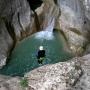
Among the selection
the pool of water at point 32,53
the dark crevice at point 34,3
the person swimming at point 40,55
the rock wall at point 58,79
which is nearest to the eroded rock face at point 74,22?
the pool of water at point 32,53

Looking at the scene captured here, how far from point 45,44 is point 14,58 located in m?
3.80

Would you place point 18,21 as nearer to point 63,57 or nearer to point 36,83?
point 63,57

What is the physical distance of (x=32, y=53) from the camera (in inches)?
720

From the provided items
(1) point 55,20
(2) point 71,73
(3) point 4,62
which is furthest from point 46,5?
(2) point 71,73

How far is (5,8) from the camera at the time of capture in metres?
19.8

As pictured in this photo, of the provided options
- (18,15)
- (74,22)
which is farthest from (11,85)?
(18,15)

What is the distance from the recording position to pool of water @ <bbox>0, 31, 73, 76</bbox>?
15.9 meters

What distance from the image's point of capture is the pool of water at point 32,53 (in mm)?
15902

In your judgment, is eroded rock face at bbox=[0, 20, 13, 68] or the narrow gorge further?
the narrow gorge

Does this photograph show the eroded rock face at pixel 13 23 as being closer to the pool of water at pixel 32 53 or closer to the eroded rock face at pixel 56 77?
the pool of water at pixel 32 53

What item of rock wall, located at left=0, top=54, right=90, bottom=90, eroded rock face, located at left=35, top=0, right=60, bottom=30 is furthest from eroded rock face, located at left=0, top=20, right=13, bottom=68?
rock wall, located at left=0, top=54, right=90, bottom=90

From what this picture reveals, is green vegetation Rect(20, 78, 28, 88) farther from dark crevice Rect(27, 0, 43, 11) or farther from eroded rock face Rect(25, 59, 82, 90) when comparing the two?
dark crevice Rect(27, 0, 43, 11)

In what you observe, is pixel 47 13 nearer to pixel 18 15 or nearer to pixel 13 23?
pixel 18 15

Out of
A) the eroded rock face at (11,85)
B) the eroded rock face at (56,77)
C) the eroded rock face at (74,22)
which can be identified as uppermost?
the eroded rock face at (56,77)
